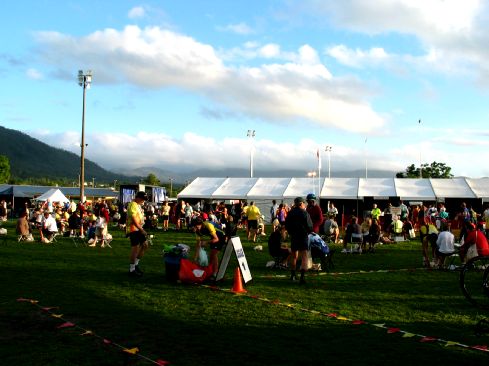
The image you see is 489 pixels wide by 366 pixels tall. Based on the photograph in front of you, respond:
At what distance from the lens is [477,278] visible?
865 cm

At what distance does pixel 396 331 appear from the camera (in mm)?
6594

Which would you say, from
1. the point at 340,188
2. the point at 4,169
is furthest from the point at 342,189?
the point at 4,169

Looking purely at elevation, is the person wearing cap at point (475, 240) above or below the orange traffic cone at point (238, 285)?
above

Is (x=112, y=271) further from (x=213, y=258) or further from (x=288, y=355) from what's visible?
(x=288, y=355)

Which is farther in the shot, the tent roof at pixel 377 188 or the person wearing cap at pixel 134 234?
the tent roof at pixel 377 188

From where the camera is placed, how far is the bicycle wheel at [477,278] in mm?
6807

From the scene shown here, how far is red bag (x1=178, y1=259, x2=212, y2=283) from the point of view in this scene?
10141 millimetres

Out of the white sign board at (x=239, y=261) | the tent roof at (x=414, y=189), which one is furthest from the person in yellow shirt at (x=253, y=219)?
the tent roof at (x=414, y=189)

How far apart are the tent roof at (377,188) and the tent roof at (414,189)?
1.14 feet

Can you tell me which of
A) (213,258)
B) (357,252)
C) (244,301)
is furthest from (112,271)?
(357,252)

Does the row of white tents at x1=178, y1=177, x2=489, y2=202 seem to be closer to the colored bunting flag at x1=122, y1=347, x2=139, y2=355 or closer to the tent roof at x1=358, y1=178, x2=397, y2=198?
the tent roof at x1=358, y1=178, x2=397, y2=198

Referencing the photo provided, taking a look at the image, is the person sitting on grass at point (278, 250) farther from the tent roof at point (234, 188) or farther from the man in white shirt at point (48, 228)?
the tent roof at point (234, 188)

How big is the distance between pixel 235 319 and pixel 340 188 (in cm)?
2609

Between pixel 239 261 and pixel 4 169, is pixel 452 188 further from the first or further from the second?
pixel 4 169
